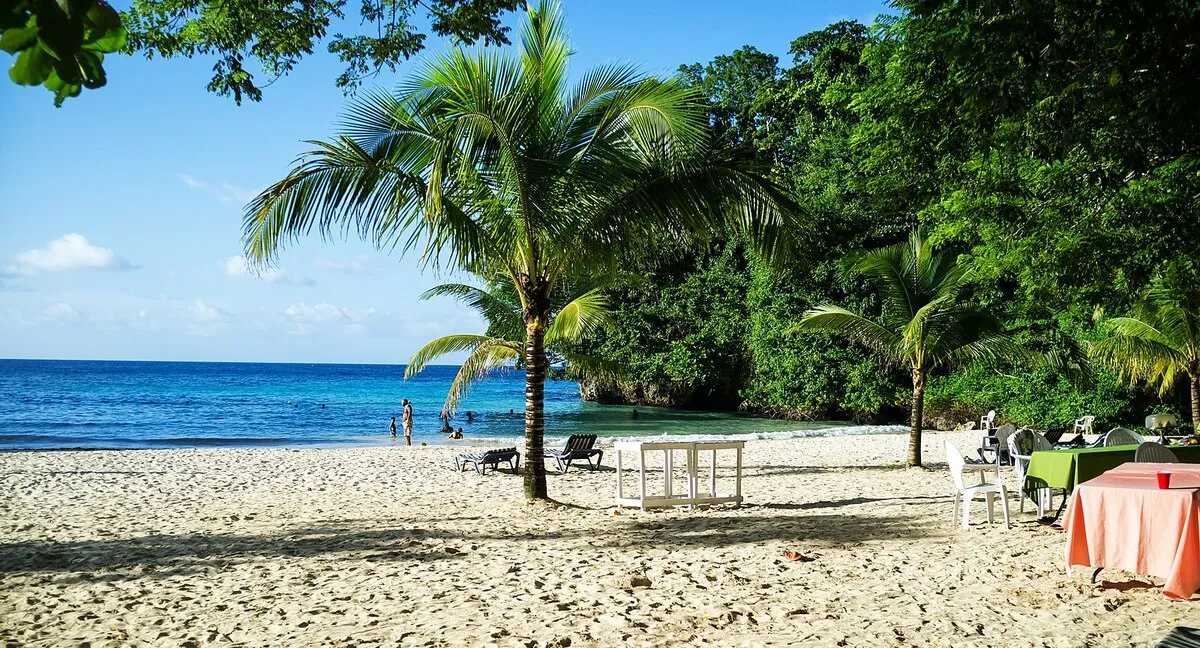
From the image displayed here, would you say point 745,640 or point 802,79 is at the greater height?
point 802,79

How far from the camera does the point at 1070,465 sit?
7391 mm

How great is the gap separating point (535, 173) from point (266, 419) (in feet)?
122

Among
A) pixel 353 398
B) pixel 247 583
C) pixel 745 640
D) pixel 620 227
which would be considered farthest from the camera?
pixel 353 398

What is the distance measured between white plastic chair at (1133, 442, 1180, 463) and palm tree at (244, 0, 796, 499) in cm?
404

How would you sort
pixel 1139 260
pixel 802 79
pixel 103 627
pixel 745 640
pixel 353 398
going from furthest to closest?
pixel 353 398 → pixel 802 79 → pixel 1139 260 → pixel 103 627 → pixel 745 640

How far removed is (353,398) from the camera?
6438 cm

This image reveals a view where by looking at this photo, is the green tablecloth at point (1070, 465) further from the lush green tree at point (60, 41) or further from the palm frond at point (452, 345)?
the lush green tree at point (60, 41)

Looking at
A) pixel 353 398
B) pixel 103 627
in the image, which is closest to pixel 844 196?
pixel 103 627

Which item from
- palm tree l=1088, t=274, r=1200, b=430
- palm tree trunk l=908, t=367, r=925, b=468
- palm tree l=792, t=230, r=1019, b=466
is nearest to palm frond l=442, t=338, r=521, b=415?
palm tree l=792, t=230, r=1019, b=466

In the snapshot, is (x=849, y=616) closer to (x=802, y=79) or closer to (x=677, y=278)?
(x=677, y=278)

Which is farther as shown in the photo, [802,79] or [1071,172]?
[802,79]

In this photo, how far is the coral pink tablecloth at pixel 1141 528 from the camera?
197 inches

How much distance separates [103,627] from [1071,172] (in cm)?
957

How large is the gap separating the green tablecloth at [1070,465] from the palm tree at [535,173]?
3.57 metres
